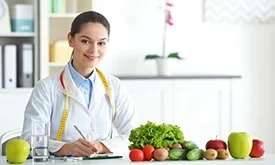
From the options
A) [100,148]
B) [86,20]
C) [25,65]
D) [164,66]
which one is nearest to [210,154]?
[100,148]

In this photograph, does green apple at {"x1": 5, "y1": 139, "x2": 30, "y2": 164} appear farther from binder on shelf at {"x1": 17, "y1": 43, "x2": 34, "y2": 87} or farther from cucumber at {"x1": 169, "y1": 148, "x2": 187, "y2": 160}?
binder on shelf at {"x1": 17, "y1": 43, "x2": 34, "y2": 87}

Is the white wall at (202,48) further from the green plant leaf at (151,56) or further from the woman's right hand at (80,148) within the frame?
the woman's right hand at (80,148)

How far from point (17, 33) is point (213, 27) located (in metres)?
1.58

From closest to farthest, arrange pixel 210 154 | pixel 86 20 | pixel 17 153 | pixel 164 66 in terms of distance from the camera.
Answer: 1. pixel 17 153
2. pixel 210 154
3. pixel 86 20
4. pixel 164 66

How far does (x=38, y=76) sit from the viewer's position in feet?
15.1

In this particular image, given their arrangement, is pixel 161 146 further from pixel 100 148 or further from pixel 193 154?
pixel 100 148

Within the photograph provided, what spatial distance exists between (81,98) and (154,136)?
1.40 ft

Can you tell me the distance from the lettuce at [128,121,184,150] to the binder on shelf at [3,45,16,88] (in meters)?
2.22

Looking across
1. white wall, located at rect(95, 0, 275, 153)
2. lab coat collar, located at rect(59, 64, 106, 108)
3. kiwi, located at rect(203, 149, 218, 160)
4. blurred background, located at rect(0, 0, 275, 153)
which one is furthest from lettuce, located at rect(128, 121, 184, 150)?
white wall, located at rect(95, 0, 275, 153)

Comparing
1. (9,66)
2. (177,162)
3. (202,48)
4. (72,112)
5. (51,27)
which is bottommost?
(177,162)

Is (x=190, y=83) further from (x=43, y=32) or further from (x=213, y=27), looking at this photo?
(x=43, y=32)

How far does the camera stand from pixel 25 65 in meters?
4.59

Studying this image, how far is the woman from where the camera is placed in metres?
2.74

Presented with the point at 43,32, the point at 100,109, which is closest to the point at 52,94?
the point at 100,109
